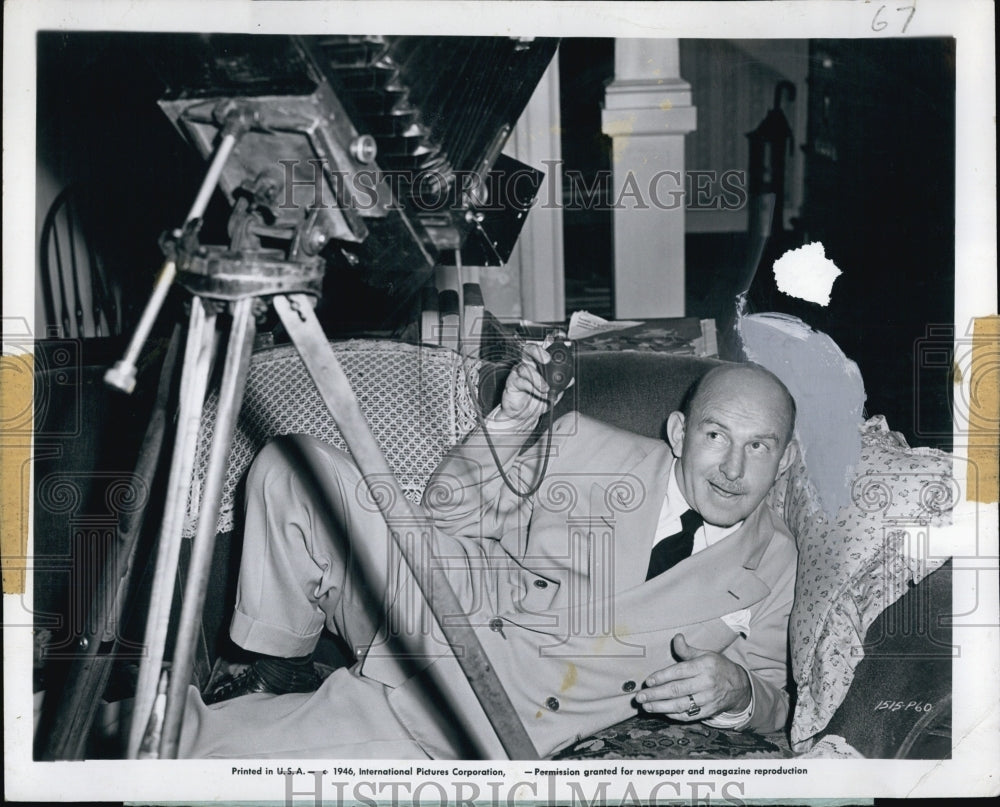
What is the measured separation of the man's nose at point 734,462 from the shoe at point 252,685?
2.50 feet

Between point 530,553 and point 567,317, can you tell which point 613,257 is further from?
point 530,553

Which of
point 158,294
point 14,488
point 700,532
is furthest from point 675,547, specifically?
point 14,488

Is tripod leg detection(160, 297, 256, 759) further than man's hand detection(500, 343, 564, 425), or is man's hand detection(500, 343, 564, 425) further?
man's hand detection(500, 343, 564, 425)

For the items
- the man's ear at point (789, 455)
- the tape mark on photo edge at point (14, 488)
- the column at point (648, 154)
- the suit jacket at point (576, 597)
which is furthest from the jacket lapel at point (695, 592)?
the tape mark on photo edge at point (14, 488)

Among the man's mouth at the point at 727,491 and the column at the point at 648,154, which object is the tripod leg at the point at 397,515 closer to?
the man's mouth at the point at 727,491

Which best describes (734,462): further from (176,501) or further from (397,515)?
(176,501)

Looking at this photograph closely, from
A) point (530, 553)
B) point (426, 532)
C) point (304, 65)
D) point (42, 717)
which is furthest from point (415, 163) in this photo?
point (42, 717)

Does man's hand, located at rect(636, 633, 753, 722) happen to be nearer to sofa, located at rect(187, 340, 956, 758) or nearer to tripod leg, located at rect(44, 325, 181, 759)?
sofa, located at rect(187, 340, 956, 758)

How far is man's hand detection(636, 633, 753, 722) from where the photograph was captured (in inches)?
57.9

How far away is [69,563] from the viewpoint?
4.99 ft

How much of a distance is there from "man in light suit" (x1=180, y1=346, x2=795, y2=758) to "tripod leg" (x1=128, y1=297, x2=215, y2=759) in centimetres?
31

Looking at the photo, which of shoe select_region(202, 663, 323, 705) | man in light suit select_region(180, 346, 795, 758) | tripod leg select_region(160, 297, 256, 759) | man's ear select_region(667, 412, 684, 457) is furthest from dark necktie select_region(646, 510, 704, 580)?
tripod leg select_region(160, 297, 256, 759)

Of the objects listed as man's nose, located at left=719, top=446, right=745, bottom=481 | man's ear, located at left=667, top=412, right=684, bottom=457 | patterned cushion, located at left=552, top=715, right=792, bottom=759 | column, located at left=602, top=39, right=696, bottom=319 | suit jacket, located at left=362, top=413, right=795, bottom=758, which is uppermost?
column, located at left=602, top=39, right=696, bottom=319

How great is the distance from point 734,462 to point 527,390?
353 millimetres
